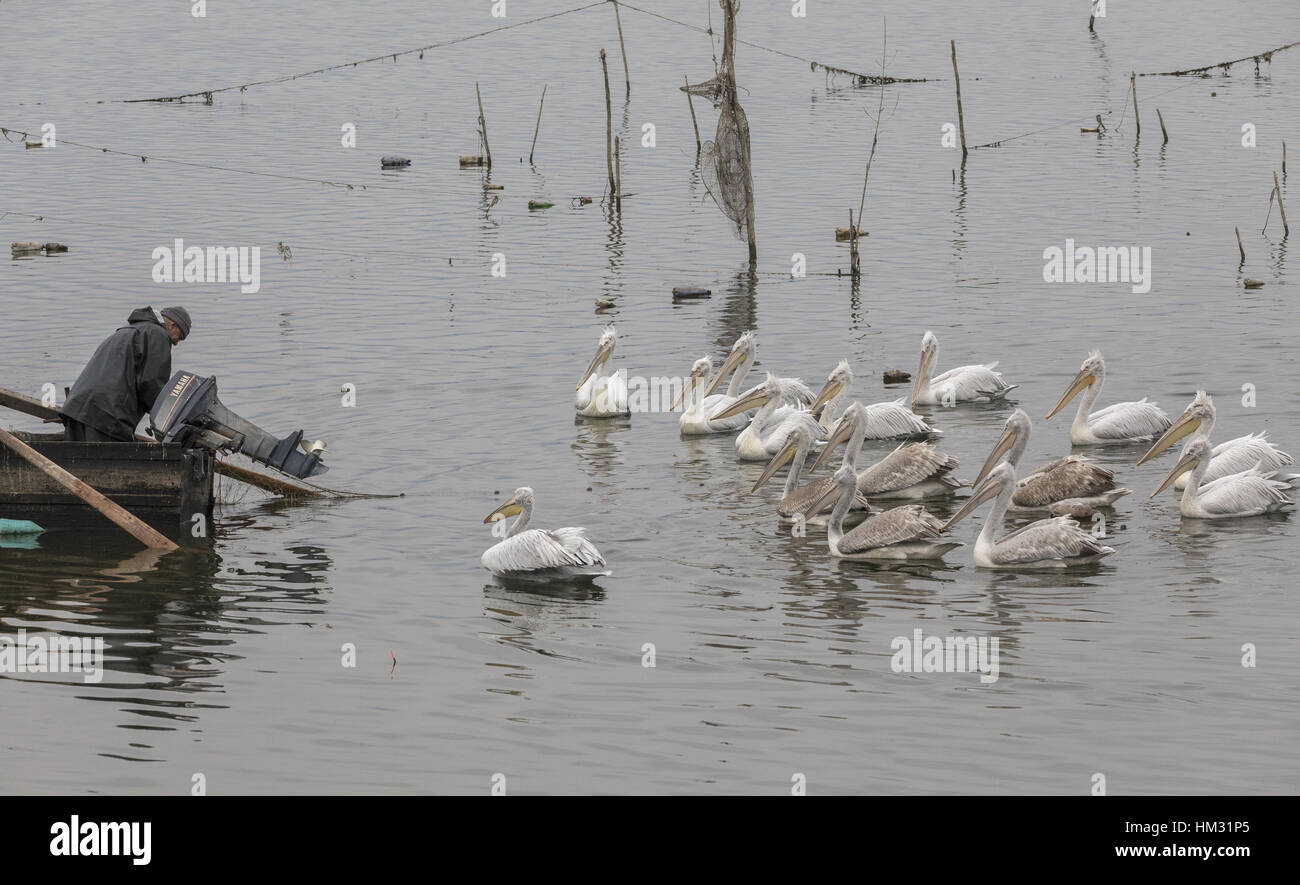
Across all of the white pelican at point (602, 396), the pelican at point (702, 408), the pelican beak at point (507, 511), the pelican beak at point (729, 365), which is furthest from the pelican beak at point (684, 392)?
the pelican beak at point (507, 511)

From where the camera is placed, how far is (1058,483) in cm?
1519

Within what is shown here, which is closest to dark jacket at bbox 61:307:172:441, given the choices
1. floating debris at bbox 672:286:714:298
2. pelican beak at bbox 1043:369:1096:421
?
pelican beak at bbox 1043:369:1096:421

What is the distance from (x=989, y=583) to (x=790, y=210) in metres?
19.8

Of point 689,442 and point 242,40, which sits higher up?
point 242,40

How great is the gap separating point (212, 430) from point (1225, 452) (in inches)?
362

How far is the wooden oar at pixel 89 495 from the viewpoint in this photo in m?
14.5

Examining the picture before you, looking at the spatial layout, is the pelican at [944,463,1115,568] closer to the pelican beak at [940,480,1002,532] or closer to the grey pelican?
the pelican beak at [940,480,1002,532]

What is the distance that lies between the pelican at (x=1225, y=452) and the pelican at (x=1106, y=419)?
4.23ft

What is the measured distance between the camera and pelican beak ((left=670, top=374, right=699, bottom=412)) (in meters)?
19.3

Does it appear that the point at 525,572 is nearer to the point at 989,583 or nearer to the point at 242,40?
the point at 989,583

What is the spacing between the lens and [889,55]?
180 feet

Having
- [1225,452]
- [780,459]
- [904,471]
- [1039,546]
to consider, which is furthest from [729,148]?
[1039,546]
